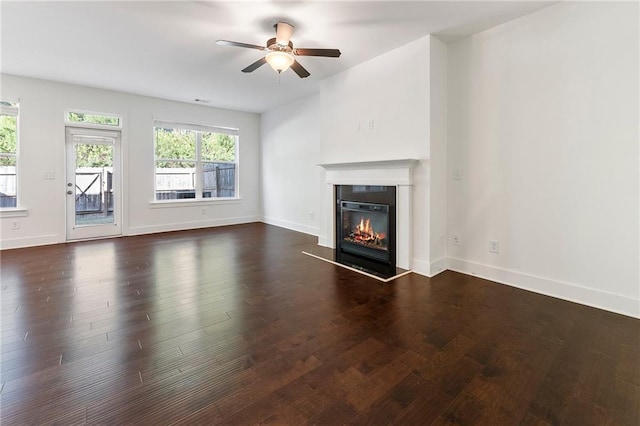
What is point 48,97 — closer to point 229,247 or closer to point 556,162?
point 229,247

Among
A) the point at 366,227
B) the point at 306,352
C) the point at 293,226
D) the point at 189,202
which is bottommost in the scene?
the point at 306,352

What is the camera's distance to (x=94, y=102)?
541cm

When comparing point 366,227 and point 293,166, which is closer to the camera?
point 366,227

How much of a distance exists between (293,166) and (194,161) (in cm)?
229

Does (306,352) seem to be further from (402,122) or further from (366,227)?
(402,122)

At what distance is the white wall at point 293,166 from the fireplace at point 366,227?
1181 mm

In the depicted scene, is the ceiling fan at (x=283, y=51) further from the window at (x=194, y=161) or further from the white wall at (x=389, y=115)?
the window at (x=194, y=161)

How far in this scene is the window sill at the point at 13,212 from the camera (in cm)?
479

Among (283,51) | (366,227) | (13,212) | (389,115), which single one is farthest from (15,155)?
(389,115)

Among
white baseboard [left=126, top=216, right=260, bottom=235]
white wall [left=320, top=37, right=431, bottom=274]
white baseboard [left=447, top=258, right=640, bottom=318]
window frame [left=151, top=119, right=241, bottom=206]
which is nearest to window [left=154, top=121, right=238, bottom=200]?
window frame [left=151, top=119, right=241, bottom=206]

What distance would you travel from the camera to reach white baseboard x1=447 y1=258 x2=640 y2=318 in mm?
2516

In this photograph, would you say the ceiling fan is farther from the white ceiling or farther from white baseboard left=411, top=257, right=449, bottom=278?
white baseboard left=411, top=257, right=449, bottom=278

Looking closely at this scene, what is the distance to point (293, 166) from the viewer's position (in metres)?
6.51

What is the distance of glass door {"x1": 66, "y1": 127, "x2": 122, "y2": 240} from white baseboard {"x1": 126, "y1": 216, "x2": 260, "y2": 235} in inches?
13.3
